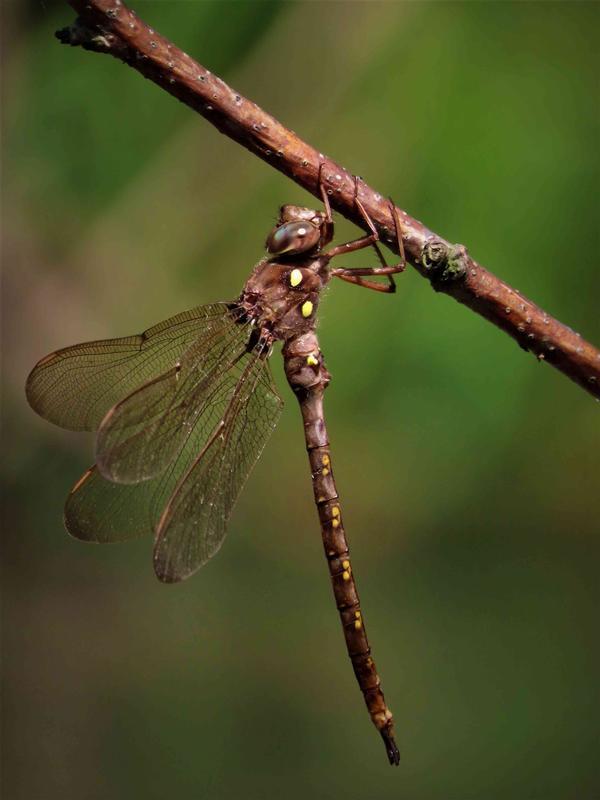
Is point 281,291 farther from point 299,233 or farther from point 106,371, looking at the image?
point 106,371

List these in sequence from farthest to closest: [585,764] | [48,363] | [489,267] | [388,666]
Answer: [388,666]
[585,764]
[489,267]
[48,363]

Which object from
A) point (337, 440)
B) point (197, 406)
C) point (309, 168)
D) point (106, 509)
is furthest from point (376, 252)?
point (337, 440)

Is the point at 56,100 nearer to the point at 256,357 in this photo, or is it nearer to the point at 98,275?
the point at 98,275

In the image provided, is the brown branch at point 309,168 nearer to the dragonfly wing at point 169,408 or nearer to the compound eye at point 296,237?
the compound eye at point 296,237

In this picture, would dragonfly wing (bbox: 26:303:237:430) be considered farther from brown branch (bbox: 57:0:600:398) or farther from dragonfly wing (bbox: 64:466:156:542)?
brown branch (bbox: 57:0:600:398)

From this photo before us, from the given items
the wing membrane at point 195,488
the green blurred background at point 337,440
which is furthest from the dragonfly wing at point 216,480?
the green blurred background at point 337,440

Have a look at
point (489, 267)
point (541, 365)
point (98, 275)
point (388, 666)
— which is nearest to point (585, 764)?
point (388, 666)
